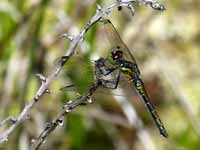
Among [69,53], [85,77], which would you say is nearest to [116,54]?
[69,53]

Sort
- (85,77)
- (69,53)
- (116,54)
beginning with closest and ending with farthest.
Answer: (69,53), (116,54), (85,77)

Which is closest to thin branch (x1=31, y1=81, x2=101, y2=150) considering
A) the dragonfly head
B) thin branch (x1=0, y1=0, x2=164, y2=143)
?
thin branch (x1=0, y1=0, x2=164, y2=143)

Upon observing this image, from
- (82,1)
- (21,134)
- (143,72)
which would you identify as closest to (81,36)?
(21,134)

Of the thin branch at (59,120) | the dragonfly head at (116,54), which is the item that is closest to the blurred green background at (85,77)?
the dragonfly head at (116,54)

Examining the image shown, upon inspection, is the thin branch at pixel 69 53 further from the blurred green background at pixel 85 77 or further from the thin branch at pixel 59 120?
the blurred green background at pixel 85 77

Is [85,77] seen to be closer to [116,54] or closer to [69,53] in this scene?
[116,54]

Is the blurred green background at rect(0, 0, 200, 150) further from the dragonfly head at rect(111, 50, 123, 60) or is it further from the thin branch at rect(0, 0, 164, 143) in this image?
the thin branch at rect(0, 0, 164, 143)

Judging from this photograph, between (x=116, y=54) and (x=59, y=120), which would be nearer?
(x=59, y=120)

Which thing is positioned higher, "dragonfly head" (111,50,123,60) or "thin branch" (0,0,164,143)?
"dragonfly head" (111,50,123,60)
